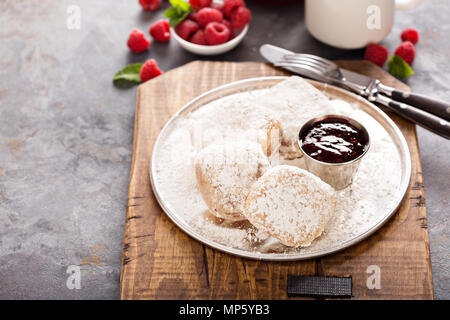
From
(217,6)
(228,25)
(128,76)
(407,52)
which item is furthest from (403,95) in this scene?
(128,76)

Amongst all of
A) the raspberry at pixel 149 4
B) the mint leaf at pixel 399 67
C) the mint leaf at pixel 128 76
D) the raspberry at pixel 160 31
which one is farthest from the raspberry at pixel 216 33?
the mint leaf at pixel 399 67

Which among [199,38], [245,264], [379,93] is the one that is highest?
[199,38]

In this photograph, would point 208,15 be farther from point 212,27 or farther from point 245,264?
point 245,264

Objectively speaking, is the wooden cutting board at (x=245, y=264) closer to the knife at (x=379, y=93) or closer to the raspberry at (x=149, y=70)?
Result: the knife at (x=379, y=93)

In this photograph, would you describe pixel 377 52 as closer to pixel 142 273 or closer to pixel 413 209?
pixel 413 209

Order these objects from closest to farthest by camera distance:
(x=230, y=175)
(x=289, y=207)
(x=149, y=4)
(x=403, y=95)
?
(x=289, y=207), (x=230, y=175), (x=403, y=95), (x=149, y=4)

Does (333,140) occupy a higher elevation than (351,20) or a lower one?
lower

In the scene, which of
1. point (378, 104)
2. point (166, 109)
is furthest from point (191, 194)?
point (378, 104)
